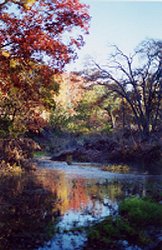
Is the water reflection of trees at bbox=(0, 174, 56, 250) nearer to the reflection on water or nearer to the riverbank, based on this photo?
the reflection on water

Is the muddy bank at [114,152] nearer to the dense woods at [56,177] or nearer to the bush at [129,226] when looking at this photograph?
the dense woods at [56,177]

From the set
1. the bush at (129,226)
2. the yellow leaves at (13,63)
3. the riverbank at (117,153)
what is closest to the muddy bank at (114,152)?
the riverbank at (117,153)

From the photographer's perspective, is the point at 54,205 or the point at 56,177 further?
the point at 56,177

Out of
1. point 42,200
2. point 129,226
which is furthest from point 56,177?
point 129,226

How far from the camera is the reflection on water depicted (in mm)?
6098

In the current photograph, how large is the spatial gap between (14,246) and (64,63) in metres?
6.64

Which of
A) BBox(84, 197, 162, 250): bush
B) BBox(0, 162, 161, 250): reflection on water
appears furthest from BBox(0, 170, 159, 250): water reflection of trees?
BBox(84, 197, 162, 250): bush

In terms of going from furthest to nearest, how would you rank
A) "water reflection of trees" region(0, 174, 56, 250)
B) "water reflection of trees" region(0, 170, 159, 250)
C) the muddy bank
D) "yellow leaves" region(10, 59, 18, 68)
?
the muddy bank < "yellow leaves" region(10, 59, 18, 68) < "water reflection of trees" region(0, 170, 159, 250) < "water reflection of trees" region(0, 174, 56, 250)

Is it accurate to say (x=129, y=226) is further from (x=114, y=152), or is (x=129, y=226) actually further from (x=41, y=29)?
(x=114, y=152)

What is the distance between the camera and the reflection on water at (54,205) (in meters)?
6.10

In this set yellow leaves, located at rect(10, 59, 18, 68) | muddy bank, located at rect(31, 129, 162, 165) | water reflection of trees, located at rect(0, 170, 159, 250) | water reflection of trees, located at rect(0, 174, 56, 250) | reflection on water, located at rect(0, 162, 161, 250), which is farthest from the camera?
muddy bank, located at rect(31, 129, 162, 165)

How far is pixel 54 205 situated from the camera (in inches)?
337

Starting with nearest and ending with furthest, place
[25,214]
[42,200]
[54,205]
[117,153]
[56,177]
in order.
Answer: [25,214], [54,205], [42,200], [56,177], [117,153]

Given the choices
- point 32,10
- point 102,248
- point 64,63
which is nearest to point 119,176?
point 64,63
